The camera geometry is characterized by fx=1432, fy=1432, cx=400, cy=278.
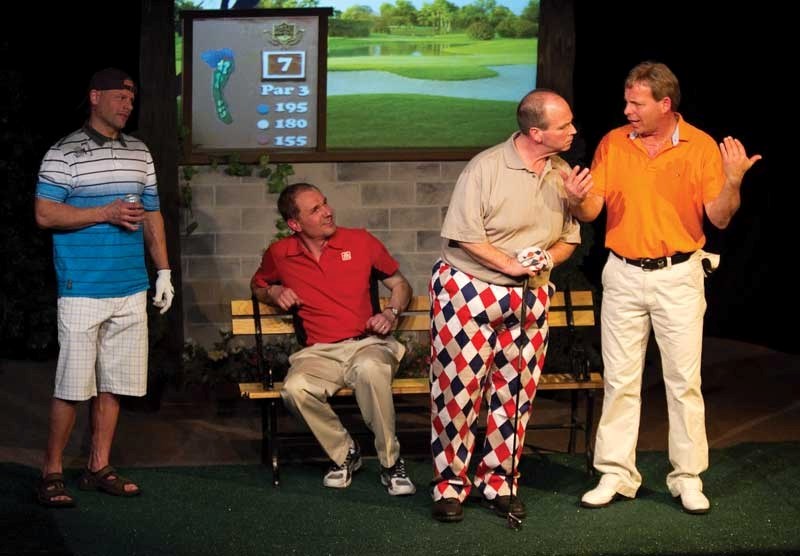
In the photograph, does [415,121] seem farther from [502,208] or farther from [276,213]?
[502,208]

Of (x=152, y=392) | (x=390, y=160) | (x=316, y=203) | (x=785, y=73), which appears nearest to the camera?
(x=316, y=203)

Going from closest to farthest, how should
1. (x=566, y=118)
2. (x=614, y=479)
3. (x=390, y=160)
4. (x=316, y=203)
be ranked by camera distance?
(x=566, y=118) < (x=614, y=479) < (x=316, y=203) < (x=390, y=160)

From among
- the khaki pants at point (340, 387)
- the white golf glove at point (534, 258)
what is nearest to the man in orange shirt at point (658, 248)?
the white golf glove at point (534, 258)

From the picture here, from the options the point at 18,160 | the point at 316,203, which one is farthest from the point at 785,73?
the point at 18,160

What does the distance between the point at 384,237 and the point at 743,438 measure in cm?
254

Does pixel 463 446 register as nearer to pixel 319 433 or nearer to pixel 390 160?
pixel 319 433

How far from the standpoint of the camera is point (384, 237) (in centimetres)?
873

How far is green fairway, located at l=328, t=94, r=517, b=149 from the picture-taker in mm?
8742

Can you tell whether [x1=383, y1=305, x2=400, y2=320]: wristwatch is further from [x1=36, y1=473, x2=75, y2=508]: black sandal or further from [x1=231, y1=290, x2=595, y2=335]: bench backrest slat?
[x1=36, y1=473, x2=75, y2=508]: black sandal

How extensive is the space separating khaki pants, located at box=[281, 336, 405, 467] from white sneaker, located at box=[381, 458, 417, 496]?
0.03 m

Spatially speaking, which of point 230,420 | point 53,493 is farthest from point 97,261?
point 230,420

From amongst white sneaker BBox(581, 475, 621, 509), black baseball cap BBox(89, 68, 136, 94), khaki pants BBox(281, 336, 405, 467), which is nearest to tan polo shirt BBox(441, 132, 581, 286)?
khaki pants BBox(281, 336, 405, 467)

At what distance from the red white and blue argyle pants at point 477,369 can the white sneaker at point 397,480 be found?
0.32 m

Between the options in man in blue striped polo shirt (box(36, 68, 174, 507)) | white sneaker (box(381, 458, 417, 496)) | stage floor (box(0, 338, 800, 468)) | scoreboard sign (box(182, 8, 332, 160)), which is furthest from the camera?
scoreboard sign (box(182, 8, 332, 160))
